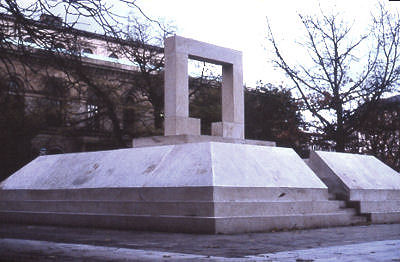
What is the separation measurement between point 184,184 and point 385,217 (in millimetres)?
6005

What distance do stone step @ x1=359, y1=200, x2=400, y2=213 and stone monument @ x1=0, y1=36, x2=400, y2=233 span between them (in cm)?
43

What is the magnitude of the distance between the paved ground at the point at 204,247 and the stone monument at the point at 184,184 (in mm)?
836

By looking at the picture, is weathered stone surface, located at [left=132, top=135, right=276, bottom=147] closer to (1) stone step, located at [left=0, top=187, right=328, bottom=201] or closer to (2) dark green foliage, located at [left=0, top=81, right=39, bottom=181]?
(1) stone step, located at [left=0, top=187, right=328, bottom=201]

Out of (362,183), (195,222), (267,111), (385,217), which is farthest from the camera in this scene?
(267,111)

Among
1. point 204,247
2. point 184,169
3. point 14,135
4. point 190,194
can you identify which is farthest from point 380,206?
point 14,135

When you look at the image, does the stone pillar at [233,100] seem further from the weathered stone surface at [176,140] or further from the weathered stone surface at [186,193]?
the weathered stone surface at [186,193]

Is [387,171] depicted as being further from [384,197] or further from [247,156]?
[247,156]

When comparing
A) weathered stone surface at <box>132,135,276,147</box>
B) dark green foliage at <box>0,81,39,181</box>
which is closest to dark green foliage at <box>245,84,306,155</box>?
dark green foliage at <box>0,81,39,181</box>

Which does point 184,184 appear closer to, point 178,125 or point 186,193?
point 186,193

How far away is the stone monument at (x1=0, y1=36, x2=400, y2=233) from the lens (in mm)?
10633

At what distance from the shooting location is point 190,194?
34.9 ft

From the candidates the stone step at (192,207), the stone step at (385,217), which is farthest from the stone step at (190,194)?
the stone step at (385,217)

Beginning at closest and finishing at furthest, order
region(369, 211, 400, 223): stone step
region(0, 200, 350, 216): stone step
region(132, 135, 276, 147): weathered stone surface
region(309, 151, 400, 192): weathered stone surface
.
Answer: region(0, 200, 350, 216): stone step < region(132, 135, 276, 147): weathered stone surface < region(369, 211, 400, 223): stone step < region(309, 151, 400, 192): weathered stone surface

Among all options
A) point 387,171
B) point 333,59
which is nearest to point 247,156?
point 387,171
